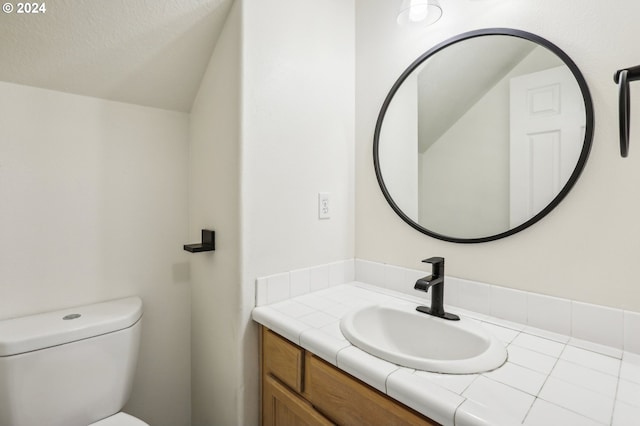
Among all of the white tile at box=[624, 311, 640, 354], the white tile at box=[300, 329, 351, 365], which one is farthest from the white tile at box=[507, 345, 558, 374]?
the white tile at box=[300, 329, 351, 365]

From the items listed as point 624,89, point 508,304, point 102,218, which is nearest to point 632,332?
→ point 508,304

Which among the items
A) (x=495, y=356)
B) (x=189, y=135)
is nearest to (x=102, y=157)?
(x=189, y=135)

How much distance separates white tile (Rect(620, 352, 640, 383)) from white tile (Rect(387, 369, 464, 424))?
0.44 m

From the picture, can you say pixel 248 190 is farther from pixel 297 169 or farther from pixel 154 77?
A: pixel 154 77

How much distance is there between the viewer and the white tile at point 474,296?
1.07 meters

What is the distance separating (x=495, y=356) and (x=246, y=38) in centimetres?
126

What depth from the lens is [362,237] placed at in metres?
1.49

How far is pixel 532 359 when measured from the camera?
0.77m

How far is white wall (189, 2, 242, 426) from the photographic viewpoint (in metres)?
1.12

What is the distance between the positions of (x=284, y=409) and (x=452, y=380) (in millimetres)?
604

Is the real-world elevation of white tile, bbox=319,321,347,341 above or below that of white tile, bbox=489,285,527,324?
below

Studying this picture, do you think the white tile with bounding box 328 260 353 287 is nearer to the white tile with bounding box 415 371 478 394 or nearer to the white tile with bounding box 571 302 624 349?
the white tile with bounding box 415 371 478 394

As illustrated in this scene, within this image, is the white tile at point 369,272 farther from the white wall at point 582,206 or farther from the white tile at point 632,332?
the white tile at point 632,332

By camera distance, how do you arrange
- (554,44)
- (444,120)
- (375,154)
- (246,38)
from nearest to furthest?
(554,44) < (246,38) < (444,120) < (375,154)
